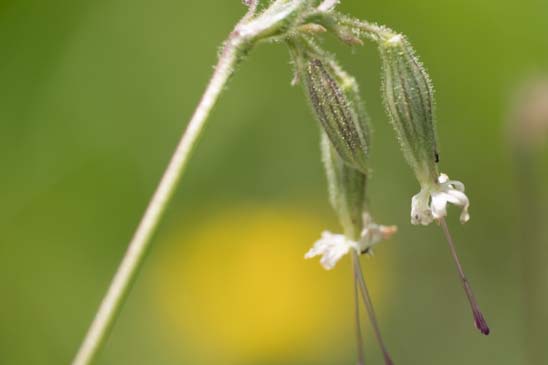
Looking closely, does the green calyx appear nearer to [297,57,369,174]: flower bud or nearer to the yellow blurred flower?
[297,57,369,174]: flower bud

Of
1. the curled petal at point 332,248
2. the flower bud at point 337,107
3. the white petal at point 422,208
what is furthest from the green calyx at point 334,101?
the curled petal at point 332,248

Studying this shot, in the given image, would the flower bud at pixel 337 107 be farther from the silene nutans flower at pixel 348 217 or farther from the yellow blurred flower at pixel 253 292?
the yellow blurred flower at pixel 253 292

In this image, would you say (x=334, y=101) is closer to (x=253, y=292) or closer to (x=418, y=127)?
(x=418, y=127)

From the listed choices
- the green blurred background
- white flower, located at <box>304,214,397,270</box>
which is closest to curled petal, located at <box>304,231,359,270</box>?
white flower, located at <box>304,214,397,270</box>

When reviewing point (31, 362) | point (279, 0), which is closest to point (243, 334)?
point (31, 362)

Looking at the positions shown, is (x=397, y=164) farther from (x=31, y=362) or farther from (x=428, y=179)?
(x=428, y=179)

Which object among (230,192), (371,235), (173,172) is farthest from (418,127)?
(230,192)
